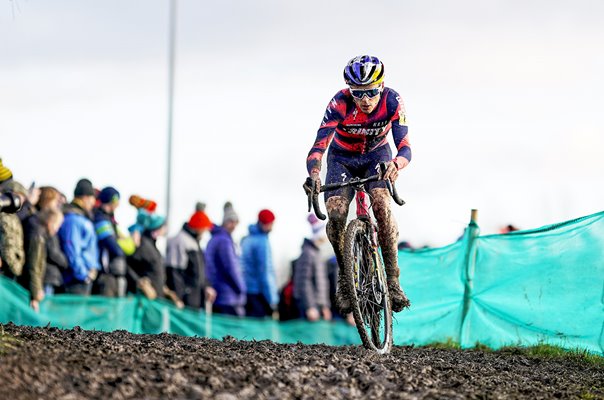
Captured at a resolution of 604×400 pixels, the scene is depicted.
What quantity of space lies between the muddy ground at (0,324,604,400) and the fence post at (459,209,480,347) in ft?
11.8

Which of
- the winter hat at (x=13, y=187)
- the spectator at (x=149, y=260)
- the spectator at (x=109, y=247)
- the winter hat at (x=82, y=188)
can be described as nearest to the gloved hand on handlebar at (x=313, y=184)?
the winter hat at (x=13, y=187)

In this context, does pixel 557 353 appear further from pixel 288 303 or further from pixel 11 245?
pixel 11 245

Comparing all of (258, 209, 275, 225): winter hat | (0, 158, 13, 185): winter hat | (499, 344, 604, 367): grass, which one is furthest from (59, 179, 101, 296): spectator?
(499, 344, 604, 367): grass

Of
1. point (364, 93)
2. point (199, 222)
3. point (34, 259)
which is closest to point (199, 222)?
point (199, 222)

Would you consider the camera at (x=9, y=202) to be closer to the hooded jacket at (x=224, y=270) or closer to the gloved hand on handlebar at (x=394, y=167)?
the gloved hand on handlebar at (x=394, y=167)

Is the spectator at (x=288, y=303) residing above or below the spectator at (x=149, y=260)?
below

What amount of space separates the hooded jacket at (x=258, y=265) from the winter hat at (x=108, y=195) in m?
2.40

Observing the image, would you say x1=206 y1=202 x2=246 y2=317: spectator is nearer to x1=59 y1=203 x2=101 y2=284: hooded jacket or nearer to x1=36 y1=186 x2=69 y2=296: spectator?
x1=59 y1=203 x2=101 y2=284: hooded jacket

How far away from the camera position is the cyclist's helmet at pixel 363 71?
34.8ft

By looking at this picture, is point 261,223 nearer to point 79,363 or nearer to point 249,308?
point 249,308

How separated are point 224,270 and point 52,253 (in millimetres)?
3171

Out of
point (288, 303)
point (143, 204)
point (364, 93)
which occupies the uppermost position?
point (364, 93)

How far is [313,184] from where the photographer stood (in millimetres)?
10312

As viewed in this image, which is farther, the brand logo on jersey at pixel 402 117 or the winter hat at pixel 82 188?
the winter hat at pixel 82 188
